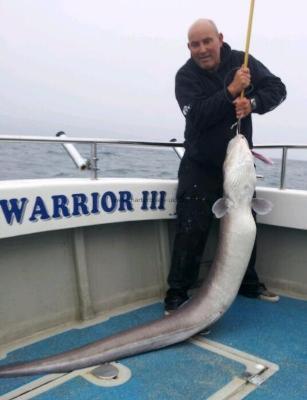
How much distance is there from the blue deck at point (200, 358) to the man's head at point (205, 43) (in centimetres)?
197

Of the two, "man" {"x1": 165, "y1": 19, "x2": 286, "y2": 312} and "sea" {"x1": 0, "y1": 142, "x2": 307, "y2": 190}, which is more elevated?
"man" {"x1": 165, "y1": 19, "x2": 286, "y2": 312}

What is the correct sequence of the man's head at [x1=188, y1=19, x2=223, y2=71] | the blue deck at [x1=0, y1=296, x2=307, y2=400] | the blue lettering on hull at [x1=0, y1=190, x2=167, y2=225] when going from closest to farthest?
the blue deck at [x1=0, y1=296, x2=307, y2=400], the blue lettering on hull at [x1=0, y1=190, x2=167, y2=225], the man's head at [x1=188, y1=19, x2=223, y2=71]

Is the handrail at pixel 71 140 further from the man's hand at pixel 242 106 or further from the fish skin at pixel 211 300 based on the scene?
the man's hand at pixel 242 106

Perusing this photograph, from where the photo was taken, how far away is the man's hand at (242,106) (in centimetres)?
332

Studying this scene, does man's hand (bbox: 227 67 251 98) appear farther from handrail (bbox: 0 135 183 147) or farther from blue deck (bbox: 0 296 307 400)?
blue deck (bbox: 0 296 307 400)

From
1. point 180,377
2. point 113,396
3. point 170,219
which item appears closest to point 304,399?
point 180,377

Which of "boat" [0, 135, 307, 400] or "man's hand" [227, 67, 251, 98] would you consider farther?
"man's hand" [227, 67, 251, 98]

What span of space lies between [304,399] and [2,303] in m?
1.97

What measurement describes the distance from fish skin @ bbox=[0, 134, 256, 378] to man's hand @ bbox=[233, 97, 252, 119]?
20 centimetres

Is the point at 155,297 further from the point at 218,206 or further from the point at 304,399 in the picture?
the point at 304,399

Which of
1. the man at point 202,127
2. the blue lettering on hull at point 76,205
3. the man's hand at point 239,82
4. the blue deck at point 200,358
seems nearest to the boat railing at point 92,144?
the blue lettering on hull at point 76,205

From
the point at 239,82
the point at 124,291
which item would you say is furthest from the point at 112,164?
the point at 239,82

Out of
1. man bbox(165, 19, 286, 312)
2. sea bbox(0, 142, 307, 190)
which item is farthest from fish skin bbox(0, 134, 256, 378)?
sea bbox(0, 142, 307, 190)

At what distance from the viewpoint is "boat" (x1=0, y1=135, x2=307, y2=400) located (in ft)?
8.79
